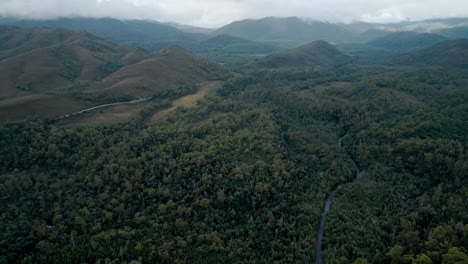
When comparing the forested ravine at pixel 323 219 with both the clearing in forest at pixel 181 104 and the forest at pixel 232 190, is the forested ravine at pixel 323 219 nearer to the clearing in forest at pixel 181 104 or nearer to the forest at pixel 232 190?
the forest at pixel 232 190

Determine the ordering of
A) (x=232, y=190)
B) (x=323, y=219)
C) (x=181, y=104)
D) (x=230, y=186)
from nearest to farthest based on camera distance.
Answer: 1. (x=323, y=219)
2. (x=232, y=190)
3. (x=230, y=186)
4. (x=181, y=104)

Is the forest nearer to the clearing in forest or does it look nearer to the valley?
the valley

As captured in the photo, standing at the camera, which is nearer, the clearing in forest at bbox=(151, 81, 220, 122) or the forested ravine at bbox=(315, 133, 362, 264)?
the forested ravine at bbox=(315, 133, 362, 264)

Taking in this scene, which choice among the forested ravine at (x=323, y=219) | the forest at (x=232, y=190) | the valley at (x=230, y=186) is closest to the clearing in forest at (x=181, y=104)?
the valley at (x=230, y=186)

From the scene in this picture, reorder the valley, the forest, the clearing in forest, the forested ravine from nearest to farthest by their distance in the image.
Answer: the forest → the valley → the forested ravine → the clearing in forest

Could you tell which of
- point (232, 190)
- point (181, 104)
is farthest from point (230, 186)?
point (181, 104)

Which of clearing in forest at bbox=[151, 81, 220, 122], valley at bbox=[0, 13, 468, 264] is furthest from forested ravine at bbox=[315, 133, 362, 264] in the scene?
clearing in forest at bbox=[151, 81, 220, 122]

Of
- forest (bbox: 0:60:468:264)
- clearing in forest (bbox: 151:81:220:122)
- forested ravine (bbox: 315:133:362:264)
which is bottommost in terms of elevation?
forested ravine (bbox: 315:133:362:264)

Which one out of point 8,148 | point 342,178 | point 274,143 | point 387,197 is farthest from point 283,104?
point 8,148

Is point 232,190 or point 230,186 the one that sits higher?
point 230,186

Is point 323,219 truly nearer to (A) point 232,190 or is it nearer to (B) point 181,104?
(A) point 232,190

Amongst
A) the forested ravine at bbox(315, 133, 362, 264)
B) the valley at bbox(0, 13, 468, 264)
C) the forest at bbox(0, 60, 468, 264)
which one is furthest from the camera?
the forested ravine at bbox(315, 133, 362, 264)
